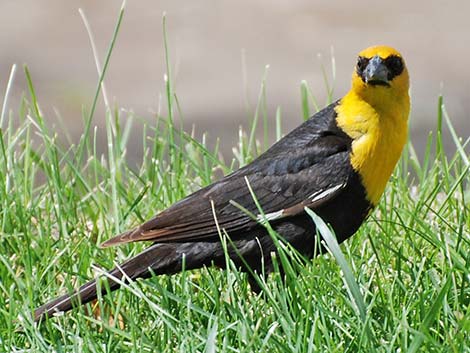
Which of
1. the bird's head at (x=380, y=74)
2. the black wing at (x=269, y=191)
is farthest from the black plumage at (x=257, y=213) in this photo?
the bird's head at (x=380, y=74)

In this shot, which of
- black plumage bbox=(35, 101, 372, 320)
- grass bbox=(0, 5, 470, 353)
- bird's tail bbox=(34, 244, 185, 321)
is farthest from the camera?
black plumage bbox=(35, 101, 372, 320)

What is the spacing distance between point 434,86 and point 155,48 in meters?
2.21

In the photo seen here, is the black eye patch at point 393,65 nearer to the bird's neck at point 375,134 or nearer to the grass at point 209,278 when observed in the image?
the bird's neck at point 375,134

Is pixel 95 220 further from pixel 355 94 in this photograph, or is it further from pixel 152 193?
pixel 355 94

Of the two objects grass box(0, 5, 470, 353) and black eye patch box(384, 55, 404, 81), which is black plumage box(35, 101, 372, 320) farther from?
black eye patch box(384, 55, 404, 81)

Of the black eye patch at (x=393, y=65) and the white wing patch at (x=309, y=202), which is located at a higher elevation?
the black eye patch at (x=393, y=65)

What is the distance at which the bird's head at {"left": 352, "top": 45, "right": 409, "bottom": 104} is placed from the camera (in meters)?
4.00

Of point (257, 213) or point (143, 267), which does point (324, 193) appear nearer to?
point (257, 213)

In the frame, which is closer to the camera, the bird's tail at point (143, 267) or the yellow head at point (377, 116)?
the bird's tail at point (143, 267)

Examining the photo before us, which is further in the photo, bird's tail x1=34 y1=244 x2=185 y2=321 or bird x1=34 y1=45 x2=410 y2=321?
bird x1=34 y1=45 x2=410 y2=321

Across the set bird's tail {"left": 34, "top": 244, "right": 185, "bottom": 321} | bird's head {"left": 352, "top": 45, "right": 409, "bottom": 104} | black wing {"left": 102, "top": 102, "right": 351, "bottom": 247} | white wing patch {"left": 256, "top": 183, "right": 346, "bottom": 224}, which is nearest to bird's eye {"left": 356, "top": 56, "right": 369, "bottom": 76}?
bird's head {"left": 352, "top": 45, "right": 409, "bottom": 104}

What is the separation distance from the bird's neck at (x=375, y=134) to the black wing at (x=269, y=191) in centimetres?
4

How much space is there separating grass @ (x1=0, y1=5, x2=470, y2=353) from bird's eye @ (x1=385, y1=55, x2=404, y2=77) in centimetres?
42

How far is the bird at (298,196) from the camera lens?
3906 millimetres
